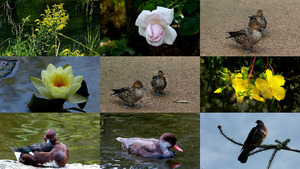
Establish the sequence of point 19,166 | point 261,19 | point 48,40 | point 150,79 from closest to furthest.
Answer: point 19,166, point 261,19, point 150,79, point 48,40

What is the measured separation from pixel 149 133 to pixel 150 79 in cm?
35

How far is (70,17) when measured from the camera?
9.96ft

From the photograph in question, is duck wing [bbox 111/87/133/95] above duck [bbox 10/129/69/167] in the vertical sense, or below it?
above

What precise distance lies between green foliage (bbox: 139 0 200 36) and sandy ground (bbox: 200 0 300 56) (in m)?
0.06

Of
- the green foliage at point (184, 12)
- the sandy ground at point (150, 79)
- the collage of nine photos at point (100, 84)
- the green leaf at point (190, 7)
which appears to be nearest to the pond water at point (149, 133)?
the collage of nine photos at point (100, 84)

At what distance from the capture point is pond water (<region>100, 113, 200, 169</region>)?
8.55ft

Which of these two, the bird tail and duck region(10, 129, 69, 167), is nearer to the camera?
Result: the bird tail

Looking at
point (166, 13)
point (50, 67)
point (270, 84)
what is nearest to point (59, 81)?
point (50, 67)

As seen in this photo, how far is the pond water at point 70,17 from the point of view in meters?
3.03

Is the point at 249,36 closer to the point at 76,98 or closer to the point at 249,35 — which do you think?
the point at 249,35

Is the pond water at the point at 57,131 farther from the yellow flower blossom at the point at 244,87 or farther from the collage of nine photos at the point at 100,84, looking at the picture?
the yellow flower blossom at the point at 244,87

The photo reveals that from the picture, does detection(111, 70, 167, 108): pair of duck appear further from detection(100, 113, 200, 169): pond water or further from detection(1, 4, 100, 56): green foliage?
detection(1, 4, 100, 56): green foliage

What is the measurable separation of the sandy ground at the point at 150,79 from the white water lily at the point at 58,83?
0.68ft

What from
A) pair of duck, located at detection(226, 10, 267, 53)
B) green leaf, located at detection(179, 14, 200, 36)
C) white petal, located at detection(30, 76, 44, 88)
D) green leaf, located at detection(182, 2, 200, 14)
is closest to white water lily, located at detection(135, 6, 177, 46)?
green leaf, located at detection(179, 14, 200, 36)
